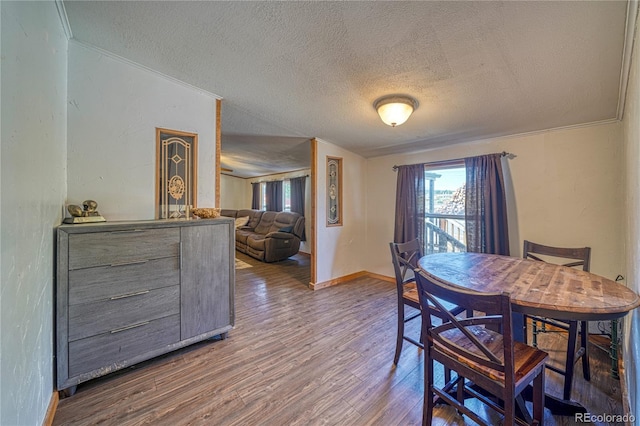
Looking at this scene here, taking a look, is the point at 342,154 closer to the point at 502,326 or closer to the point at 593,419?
the point at 502,326

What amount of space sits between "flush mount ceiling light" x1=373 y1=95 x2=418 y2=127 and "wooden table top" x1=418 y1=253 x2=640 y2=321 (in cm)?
124

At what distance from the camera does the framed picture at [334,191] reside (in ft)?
12.5

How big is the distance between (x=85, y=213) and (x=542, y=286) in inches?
113

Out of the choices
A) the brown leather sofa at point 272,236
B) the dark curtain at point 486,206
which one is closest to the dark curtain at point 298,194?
the brown leather sofa at point 272,236

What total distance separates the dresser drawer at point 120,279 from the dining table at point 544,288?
1.91 meters

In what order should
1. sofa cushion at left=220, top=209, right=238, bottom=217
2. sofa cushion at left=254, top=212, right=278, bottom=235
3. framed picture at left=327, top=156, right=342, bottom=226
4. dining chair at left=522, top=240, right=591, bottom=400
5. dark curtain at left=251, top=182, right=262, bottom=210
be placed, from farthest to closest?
dark curtain at left=251, top=182, right=262, bottom=210 < sofa cushion at left=220, top=209, right=238, bottom=217 < sofa cushion at left=254, top=212, right=278, bottom=235 < framed picture at left=327, top=156, right=342, bottom=226 < dining chair at left=522, top=240, right=591, bottom=400

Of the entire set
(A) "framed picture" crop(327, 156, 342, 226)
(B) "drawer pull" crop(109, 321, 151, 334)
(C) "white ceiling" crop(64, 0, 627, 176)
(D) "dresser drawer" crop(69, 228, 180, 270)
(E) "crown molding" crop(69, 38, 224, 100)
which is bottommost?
(B) "drawer pull" crop(109, 321, 151, 334)

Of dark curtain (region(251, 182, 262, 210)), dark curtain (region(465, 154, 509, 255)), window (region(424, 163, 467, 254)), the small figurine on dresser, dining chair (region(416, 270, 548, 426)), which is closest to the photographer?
dining chair (region(416, 270, 548, 426))

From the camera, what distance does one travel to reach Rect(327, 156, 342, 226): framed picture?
3809mm

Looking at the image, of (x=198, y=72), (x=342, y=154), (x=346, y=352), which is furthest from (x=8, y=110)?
(x=342, y=154)

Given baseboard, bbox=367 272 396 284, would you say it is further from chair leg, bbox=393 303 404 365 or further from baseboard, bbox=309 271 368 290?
chair leg, bbox=393 303 404 365

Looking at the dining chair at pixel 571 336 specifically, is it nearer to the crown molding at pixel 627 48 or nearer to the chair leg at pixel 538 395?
the chair leg at pixel 538 395

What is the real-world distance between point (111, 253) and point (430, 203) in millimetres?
3642

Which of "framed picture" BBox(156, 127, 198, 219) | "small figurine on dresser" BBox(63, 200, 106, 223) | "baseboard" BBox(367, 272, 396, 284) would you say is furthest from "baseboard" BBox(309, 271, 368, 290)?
"small figurine on dresser" BBox(63, 200, 106, 223)
